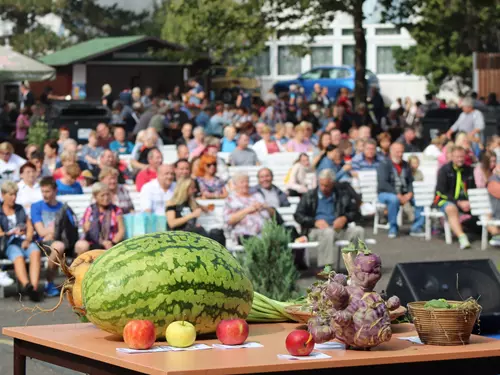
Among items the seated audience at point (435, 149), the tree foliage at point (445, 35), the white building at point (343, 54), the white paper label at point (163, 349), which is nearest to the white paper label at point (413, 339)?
the white paper label at point (163, 349)

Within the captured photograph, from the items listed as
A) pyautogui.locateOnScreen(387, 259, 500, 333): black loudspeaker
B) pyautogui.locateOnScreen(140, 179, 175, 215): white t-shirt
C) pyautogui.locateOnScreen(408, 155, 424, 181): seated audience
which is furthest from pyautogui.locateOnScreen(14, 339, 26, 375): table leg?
pyautogui.locateOnScreen(408, 155, 424, 181): seated audience

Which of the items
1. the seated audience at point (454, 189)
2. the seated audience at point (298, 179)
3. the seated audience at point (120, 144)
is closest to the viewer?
the seated audience at point (454, 189)

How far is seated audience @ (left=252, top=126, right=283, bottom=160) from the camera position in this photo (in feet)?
83.4

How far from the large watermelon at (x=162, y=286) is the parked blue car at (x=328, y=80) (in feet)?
156

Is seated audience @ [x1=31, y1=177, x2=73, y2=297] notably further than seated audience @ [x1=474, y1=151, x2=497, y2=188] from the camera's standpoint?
No

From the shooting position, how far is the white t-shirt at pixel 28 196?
16438mm

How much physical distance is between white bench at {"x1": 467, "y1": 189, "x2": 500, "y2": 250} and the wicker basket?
47.1 feet

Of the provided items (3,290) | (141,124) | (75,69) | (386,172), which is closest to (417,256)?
(386,172)

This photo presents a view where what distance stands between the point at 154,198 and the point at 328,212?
2.14 m

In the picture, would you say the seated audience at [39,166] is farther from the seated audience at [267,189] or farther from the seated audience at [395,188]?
the seated audience at [395,188]

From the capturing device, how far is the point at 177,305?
206 inches

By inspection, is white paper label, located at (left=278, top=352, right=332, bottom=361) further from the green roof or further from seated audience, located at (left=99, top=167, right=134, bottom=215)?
the green roof

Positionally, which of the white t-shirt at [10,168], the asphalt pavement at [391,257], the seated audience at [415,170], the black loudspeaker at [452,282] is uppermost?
the black loudspeaker at [452,282]

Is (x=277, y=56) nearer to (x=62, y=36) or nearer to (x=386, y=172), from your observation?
(x=62, y=36)
